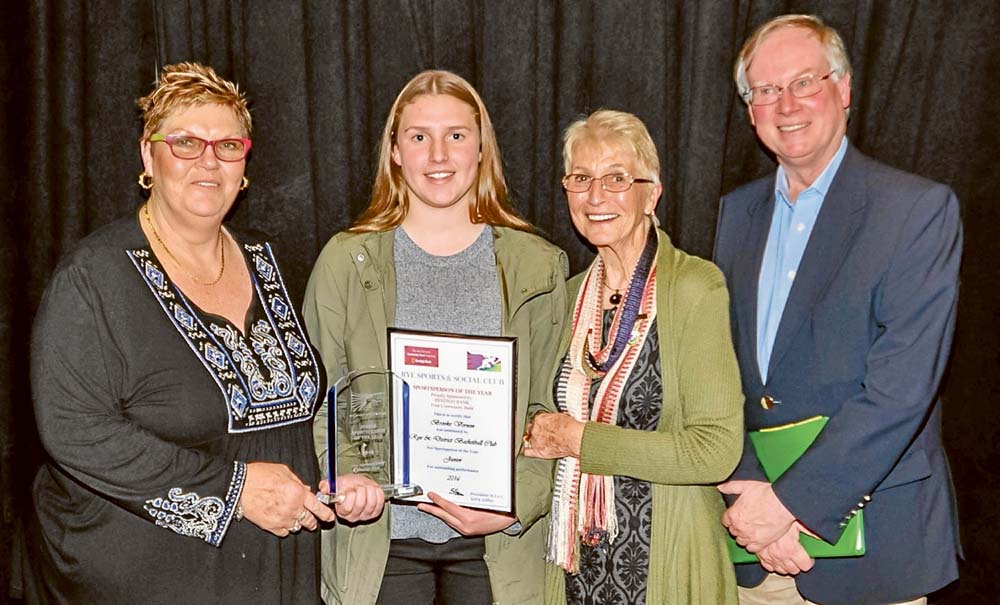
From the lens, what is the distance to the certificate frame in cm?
224

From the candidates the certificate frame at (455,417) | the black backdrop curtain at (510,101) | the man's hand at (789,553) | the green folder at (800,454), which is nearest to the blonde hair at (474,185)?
the certificate frame at (455,417)

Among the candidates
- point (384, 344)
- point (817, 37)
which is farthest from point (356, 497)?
point (817, 37)

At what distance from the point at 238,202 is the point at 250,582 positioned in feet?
4.27

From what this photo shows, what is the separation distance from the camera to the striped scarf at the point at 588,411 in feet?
7.50

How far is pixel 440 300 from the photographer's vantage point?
2.41 meters

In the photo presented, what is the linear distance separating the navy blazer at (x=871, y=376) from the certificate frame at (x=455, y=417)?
23.9 inches

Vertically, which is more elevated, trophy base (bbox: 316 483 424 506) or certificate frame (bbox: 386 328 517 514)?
certificate frame (bbox: 386 328 517 514)

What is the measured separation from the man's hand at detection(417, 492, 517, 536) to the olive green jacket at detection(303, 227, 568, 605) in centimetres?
6

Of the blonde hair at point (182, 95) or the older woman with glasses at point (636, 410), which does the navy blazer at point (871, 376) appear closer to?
the older woman with glasses at point (636, 410)

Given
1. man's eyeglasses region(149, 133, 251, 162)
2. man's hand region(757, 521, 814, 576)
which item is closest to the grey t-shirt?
man's eyeglasses region(149, 133, 251, 162)

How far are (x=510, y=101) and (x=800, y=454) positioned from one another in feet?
4.58

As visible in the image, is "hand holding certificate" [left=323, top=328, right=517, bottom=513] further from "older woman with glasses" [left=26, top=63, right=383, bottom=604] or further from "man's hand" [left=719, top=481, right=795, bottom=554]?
"man's hand" [left=719, top=481, right=795, bottom=554]

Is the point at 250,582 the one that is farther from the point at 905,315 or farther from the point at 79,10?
the point at 79,10

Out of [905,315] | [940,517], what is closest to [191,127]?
[905,315]
